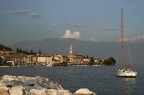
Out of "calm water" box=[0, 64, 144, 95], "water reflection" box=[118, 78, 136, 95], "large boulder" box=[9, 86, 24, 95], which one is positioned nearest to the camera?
"large boulder" box=[9, 86, 24, 95]

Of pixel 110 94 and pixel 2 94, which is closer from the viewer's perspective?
pixel 2 94

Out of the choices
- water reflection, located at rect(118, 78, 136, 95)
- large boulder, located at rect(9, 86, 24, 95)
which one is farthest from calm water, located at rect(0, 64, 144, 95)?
large boulder, located at rect(9, 86, 24, 95)

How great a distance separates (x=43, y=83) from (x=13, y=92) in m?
4.61

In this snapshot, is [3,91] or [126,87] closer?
[3,91]

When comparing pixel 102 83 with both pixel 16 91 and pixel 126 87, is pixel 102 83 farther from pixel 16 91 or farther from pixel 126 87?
pixel 16 91

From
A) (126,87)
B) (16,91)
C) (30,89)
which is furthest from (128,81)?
(16,91)

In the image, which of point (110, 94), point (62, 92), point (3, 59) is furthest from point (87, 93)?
point (3, 59)

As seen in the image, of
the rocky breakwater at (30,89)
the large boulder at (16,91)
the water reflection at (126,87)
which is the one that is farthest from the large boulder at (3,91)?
the water reflection at (126,87)

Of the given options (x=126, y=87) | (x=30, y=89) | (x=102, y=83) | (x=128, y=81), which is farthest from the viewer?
(x=128, y=81)

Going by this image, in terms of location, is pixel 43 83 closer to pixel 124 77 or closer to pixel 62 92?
pixel 62 92

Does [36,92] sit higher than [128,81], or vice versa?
[36,92]

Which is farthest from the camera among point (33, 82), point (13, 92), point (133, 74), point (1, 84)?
point (133, 74)

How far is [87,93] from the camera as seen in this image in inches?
677

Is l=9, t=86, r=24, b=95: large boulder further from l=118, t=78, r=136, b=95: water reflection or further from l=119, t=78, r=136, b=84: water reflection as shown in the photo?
l=119, t=78, r=136, b=84: water reflection
